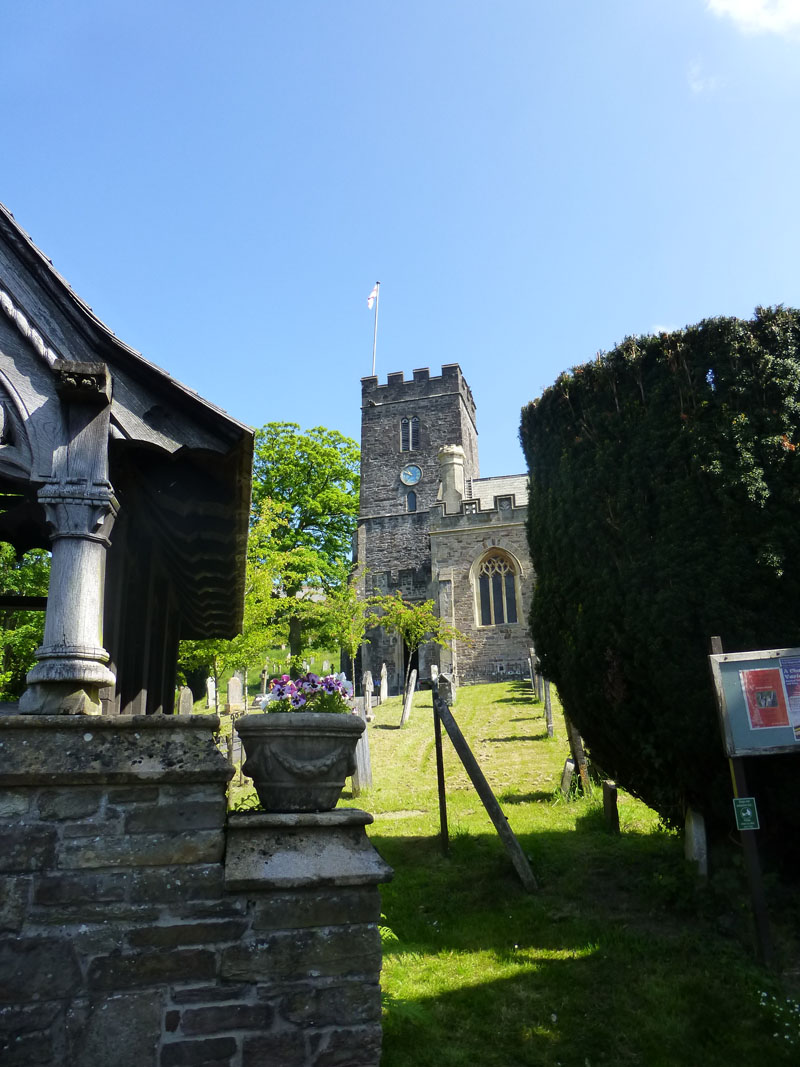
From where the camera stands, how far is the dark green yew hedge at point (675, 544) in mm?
5398

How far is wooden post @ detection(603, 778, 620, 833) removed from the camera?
7184 millimetres

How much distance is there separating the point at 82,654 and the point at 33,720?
410mm

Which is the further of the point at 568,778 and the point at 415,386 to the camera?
the point at 415,386

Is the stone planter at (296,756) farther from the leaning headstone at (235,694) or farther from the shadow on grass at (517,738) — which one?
the leaning headstone at (235,694)

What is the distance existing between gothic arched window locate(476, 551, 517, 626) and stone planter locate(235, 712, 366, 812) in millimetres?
27076

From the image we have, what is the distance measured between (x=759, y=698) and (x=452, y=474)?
29564mm

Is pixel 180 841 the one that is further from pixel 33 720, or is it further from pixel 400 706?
pixel 400 706

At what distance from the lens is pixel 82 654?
3.79 metres

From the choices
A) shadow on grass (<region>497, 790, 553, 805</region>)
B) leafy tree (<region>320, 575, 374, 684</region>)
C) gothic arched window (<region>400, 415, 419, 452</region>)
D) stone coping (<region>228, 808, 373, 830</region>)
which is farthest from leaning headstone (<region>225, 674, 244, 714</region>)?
gothic arched window (<region>400, 415, 419, 452</region>)

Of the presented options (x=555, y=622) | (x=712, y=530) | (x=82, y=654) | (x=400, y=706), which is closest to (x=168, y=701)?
(x=555, y=622)

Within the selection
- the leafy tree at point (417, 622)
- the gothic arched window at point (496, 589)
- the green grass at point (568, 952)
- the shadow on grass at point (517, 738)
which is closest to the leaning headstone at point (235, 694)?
the shadow on grass at point (517, 738)

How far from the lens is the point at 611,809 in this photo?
23.9ft

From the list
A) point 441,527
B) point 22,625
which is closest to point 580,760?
point 22,625

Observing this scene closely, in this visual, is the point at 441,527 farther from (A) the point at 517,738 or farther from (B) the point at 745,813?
(B) the point at 745,813
